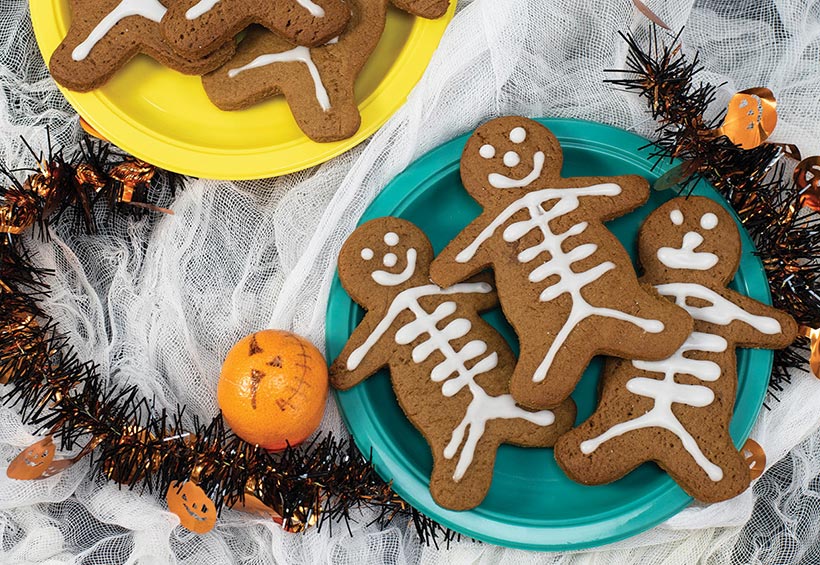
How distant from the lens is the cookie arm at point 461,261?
1.40 meters

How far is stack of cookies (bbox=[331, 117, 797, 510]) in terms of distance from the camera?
136cm

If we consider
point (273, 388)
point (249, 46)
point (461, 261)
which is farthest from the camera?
point (249, 46)

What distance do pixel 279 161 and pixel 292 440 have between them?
500 millimetres

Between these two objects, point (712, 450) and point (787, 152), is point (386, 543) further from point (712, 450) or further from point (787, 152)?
point (787, 152)

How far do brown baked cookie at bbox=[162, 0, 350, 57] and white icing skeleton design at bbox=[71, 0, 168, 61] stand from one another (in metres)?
0.05

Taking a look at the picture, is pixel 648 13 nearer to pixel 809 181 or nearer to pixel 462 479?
pixel 809 181

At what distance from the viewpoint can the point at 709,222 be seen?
1406 mm

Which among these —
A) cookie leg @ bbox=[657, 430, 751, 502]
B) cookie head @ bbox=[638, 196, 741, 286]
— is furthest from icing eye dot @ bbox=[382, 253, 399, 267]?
cookie leg @ bbox=[657, 430, 751, 502]

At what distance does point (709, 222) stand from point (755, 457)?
414 millimetres

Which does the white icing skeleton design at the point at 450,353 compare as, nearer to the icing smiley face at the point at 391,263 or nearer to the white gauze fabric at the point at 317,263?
the icing smiley face at the point at 391,263

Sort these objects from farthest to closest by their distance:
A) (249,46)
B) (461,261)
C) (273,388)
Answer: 1. (249,46)
2. (461,261)
3. (273,388)

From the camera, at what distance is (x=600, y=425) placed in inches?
54.3

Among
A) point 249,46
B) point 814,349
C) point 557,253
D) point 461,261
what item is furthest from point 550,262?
point 249,46

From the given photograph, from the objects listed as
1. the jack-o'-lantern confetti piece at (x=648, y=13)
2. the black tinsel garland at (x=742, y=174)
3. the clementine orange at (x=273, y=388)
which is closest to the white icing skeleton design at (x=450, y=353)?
the clementine orange at (x=273, y=388)
